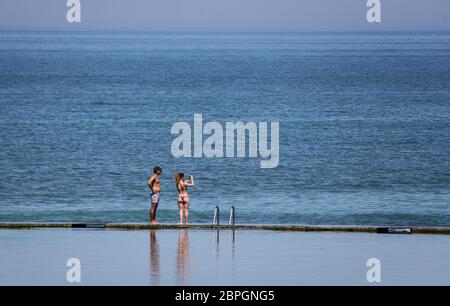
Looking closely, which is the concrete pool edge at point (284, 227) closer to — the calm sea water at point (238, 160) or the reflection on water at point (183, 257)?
the reflection on water at point (183, 257)

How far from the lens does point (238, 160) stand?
6719cm

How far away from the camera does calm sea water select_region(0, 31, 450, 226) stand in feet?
159

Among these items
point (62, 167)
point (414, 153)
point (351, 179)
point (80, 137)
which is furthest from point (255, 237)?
point (80, 137)

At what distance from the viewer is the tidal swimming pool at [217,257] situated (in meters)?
20.6

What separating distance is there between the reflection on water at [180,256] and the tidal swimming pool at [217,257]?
19mm

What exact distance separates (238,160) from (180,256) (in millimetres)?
43991

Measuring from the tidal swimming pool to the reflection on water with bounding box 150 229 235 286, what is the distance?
2cm

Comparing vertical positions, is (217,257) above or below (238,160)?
below

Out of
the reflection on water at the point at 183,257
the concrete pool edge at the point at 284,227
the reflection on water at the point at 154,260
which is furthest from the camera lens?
the concrete pool edge at the point at 284,227

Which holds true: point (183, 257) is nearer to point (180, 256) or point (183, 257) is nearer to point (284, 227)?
point (180, 256)

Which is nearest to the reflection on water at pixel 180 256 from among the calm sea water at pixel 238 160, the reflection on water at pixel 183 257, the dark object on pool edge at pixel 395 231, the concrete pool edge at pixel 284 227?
the reflection on water at pixel 183 257

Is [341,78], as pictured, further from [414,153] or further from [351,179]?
[351,179]

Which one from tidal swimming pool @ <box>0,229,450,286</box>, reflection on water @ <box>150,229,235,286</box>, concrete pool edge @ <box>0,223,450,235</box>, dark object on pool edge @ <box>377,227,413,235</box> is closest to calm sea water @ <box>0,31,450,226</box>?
concrete pool edge @ <box>0,223,450,235</box>

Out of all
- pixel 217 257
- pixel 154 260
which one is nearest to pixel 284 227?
pixel 217 257
